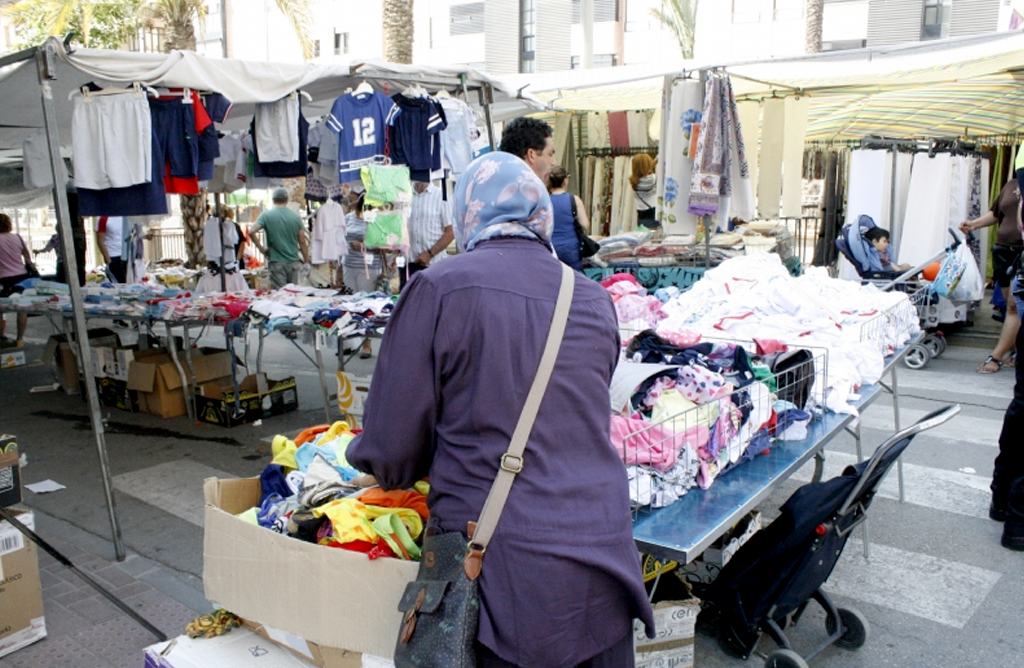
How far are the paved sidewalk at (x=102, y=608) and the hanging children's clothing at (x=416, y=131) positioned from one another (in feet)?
10.9

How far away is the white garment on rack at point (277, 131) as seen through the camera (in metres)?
5.91

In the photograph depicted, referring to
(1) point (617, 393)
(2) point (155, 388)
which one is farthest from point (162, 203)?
(1) point (617, 393)

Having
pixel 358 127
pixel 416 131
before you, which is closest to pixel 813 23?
pixel 416 131

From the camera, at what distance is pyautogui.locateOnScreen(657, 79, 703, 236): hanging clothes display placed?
7023mm

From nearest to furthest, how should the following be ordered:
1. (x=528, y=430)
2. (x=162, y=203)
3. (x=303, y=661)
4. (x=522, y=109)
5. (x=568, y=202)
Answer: (x=528, y=430) → (x=303, y=661) → (x=162, y=203) → (x=568, y=202) → (x=522, y=109)

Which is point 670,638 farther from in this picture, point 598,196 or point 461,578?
point 598,196

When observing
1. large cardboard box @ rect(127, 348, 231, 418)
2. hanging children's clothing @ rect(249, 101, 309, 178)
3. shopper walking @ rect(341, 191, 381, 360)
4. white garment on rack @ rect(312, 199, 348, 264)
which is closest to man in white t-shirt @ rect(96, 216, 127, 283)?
white garment on rack @ rect(312, 199, 348, 264)

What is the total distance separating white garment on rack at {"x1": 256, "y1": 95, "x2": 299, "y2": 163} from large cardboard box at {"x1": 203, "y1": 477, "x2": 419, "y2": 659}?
13.9 feet

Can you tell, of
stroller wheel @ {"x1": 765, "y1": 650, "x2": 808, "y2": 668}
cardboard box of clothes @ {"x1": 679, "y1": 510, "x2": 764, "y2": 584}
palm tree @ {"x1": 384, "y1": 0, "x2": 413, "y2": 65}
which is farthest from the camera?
palm tree @ {"x1": 384, "y1": 0, "x2": 413, "y2": 65}

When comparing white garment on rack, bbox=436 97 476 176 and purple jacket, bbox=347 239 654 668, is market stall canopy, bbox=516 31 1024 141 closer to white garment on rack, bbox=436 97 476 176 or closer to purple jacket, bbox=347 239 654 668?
white garment on rack, bbox=436 97 476 176

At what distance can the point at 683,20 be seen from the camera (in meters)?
21.5

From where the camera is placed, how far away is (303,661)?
224cm

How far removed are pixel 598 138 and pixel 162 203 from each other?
21.5 feet

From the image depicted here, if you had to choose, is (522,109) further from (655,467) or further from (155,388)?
(655,467)
